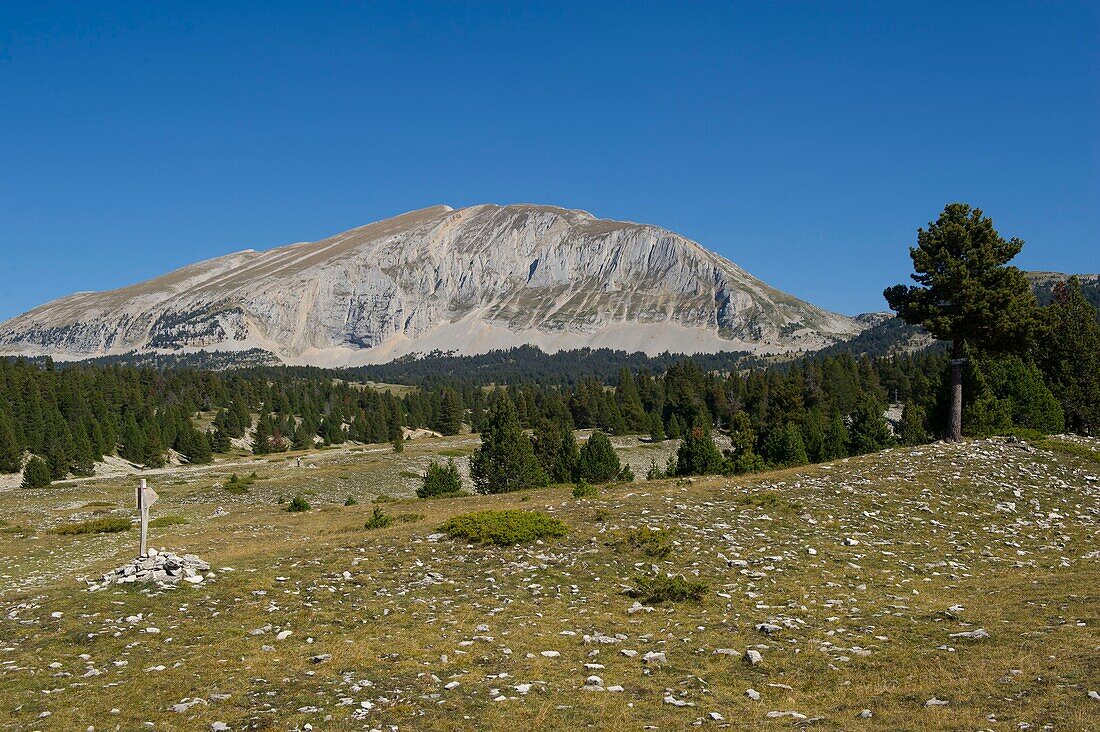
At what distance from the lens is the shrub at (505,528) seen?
81.9ft

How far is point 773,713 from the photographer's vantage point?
11.4m

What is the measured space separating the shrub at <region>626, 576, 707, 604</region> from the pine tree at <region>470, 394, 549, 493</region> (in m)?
47.3

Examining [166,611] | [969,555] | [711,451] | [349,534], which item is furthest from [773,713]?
[711,451]

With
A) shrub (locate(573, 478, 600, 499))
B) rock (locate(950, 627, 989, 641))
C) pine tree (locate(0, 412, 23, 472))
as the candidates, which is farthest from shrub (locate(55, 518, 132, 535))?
pine tree (locate(0, 412, 23, 472))

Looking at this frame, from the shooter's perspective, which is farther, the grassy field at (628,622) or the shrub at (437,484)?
the shrub at (437,484)

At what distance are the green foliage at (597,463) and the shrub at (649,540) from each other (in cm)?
5095

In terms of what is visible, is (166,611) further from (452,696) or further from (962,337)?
(962,337)

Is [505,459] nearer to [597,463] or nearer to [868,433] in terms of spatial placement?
[597,463]

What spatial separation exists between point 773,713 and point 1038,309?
4203 cm

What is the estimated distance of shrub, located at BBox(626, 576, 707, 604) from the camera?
18844 millimetres

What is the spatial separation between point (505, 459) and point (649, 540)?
43662 mm

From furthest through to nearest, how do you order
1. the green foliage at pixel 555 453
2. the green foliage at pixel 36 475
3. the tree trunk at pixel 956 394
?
the green foliage at pixel 36 475 < the green foliage at pixel 555 453 < the tree trunk at pixel 956 394

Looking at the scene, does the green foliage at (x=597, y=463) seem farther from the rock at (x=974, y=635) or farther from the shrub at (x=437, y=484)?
the rock at (x=974, y=635)

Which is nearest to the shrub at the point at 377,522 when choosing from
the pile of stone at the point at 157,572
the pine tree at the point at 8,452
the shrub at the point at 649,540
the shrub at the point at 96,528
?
the pile of stone at the point at 157,572
